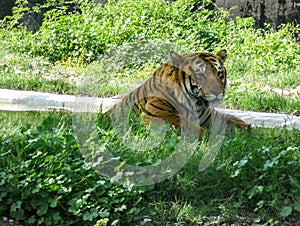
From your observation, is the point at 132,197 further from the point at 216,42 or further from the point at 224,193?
the point at 216,42

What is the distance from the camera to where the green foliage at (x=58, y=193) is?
4531 millimetres

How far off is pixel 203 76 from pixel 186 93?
225mm

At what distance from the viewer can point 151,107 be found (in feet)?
20.5

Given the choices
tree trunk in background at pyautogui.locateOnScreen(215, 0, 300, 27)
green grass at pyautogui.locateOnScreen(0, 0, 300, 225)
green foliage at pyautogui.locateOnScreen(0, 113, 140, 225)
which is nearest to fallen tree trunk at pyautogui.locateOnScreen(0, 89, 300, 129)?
green grass at pyautogui.locateOnScreen(0, 0, 300, 225)

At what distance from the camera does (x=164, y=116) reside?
612 cm

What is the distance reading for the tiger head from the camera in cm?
619

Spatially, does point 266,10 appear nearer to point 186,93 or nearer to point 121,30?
point 121,30

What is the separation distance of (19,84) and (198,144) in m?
4.56

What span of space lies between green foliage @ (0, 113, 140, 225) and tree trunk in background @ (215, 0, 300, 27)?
8.46 metres

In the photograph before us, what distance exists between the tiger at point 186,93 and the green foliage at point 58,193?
147 cm

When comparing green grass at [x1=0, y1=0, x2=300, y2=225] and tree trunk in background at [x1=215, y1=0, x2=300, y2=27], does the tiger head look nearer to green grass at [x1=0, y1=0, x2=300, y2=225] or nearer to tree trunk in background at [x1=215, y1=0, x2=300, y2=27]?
green grass at [x1=0, y1=0, x2=300, y2=225]

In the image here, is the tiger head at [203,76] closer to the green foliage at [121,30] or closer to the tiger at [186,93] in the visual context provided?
the tiger at [186,93]

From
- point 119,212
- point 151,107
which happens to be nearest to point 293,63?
point 151,107

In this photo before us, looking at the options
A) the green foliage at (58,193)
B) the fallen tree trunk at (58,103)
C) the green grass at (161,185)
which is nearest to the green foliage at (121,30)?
the fallen tree trunk at (58,103)
